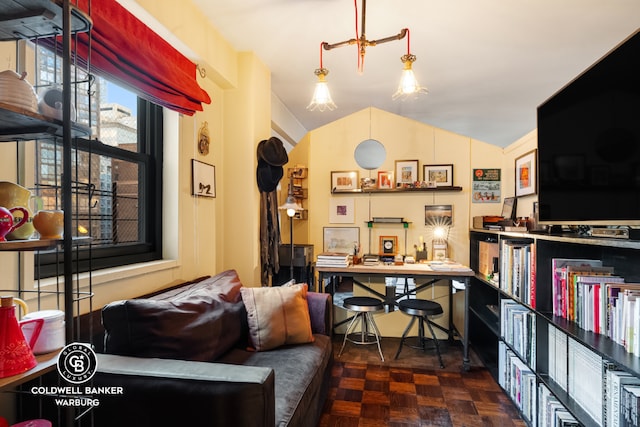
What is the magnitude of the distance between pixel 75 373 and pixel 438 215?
123 inches

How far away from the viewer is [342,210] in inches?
144

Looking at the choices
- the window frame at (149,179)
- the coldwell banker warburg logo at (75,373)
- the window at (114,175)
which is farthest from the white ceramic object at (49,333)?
the window frame at (149,179)

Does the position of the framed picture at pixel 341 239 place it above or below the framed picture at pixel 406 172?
below

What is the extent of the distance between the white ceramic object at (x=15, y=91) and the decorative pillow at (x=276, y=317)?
4.99ft

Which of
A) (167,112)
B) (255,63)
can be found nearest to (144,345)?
(167,112)

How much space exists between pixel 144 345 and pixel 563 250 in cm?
210

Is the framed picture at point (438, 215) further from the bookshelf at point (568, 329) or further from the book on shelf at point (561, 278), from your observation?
the book on shelf at point (561, 278)

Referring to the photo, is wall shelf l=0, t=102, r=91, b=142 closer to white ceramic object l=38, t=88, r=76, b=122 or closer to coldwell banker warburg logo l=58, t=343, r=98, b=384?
white ceramic object l=38, t=88, r=76, b=122

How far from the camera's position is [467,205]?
3.45 m

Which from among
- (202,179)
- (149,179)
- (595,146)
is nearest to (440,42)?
(595,146)

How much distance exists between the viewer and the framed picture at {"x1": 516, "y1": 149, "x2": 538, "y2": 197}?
108 inches

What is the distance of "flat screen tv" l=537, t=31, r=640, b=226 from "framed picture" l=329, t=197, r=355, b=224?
1.96m

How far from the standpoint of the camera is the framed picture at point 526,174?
9.01 feet

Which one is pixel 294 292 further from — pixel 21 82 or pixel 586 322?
pixel 21 82
